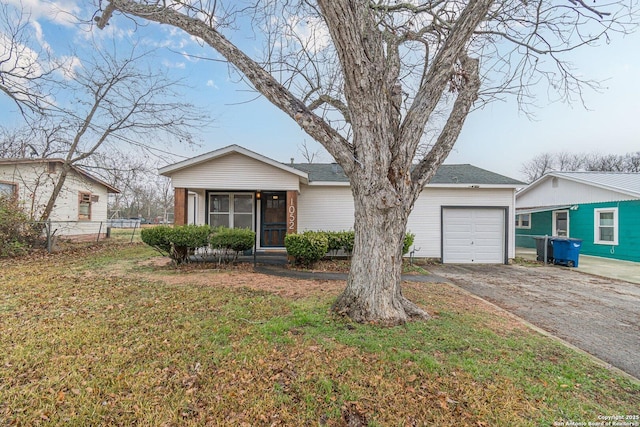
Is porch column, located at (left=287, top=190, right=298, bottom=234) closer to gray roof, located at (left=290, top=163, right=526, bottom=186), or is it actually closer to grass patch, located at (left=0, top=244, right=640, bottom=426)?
gray roof, located at (left=290, top=163, right=526, bottom=186)

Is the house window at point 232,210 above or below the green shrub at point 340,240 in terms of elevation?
above

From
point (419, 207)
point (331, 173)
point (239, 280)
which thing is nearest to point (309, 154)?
point (331, 173)

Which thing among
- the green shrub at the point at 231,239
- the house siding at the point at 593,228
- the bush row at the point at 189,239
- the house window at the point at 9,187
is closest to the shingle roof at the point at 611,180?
the house siding at the point at 593,228

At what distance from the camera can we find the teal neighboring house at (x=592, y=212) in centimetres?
1127

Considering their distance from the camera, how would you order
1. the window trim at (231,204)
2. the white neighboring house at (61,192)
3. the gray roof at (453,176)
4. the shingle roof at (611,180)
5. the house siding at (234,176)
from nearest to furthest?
the house siding at (234,176)
the window trim at (231,204)
the gray roof at (453,176)
the shingle roof at (611,180)
the white neighboring house at (61,192)

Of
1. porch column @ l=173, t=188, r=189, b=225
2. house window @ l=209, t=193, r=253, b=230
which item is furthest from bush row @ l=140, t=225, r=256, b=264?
house window @ l=209, t=193, r=253, b=230

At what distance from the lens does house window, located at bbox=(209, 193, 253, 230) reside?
10820 mm

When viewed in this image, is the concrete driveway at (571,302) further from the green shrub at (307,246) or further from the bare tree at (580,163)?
the bare tree at (580,163)

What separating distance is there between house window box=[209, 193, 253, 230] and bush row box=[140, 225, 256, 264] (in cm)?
226

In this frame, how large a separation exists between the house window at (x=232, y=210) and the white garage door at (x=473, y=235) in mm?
7878

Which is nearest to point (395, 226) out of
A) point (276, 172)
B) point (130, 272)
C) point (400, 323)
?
point (400, 323)

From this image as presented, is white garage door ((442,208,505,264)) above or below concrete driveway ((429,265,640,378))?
above

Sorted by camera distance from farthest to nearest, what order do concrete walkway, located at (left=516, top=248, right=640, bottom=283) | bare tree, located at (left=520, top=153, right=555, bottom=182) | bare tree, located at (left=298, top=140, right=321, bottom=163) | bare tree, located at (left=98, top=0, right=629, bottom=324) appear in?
1. bare tree, located at (left=520, top=153, right=555, bottom=182)
2. bare tree, located at (left=298, top=140, right=321, bottom=163)
3. concrete walkway, located at (left=516, top=248, right=640, bottom=283)
4. bare tree, located at (left=98, top=0, right=629, bottom=324)

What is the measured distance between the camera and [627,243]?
11.3m
